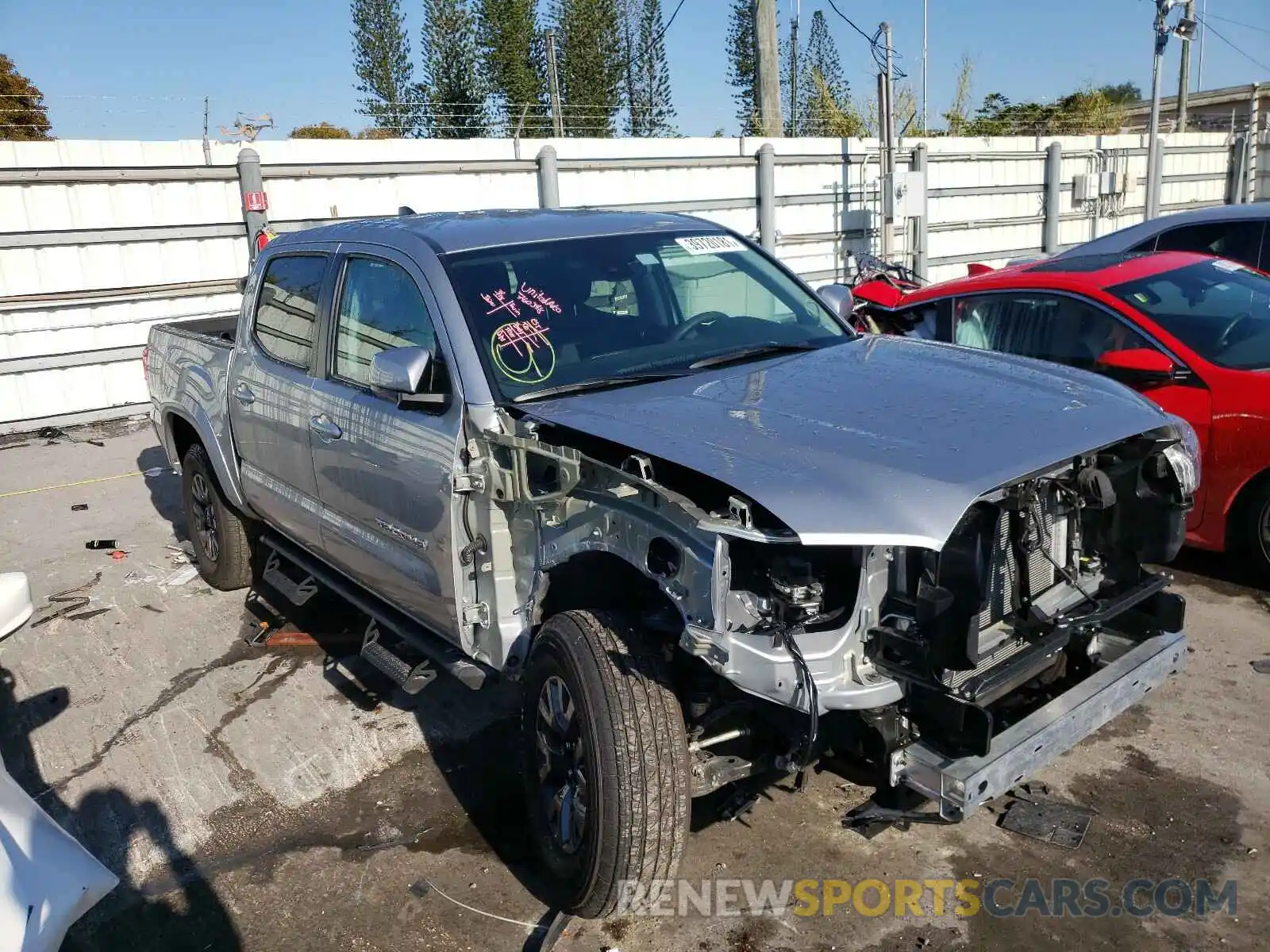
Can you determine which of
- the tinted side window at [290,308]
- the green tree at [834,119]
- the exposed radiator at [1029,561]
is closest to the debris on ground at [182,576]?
the tinted side window at [290,308]

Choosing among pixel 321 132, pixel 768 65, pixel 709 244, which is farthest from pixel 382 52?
pixel 709 244

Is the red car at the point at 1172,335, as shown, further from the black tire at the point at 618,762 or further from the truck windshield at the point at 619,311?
the black tire at the point at 618,762

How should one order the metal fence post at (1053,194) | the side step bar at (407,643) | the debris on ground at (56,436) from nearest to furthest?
the side step bar at (407,643) < the debris on ground at (56,436) < the metal fence post at (1053,194)

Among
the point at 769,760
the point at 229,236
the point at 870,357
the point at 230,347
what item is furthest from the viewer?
the point at 229,236

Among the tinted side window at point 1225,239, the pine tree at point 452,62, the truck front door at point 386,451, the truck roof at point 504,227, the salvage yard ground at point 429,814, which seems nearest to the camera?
the salvage yard ground at point 429,814

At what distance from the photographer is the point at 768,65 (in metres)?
16.7

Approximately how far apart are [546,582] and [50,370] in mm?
9784

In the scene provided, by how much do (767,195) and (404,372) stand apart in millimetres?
12074

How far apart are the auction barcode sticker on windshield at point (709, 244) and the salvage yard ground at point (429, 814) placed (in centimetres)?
213

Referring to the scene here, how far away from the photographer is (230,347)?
17.6ft

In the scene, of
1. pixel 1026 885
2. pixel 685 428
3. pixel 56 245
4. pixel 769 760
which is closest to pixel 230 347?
pixel 685 428

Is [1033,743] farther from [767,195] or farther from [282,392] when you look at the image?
[767,195]

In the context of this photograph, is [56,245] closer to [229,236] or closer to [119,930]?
[229,236]

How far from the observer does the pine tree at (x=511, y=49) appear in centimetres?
3139
